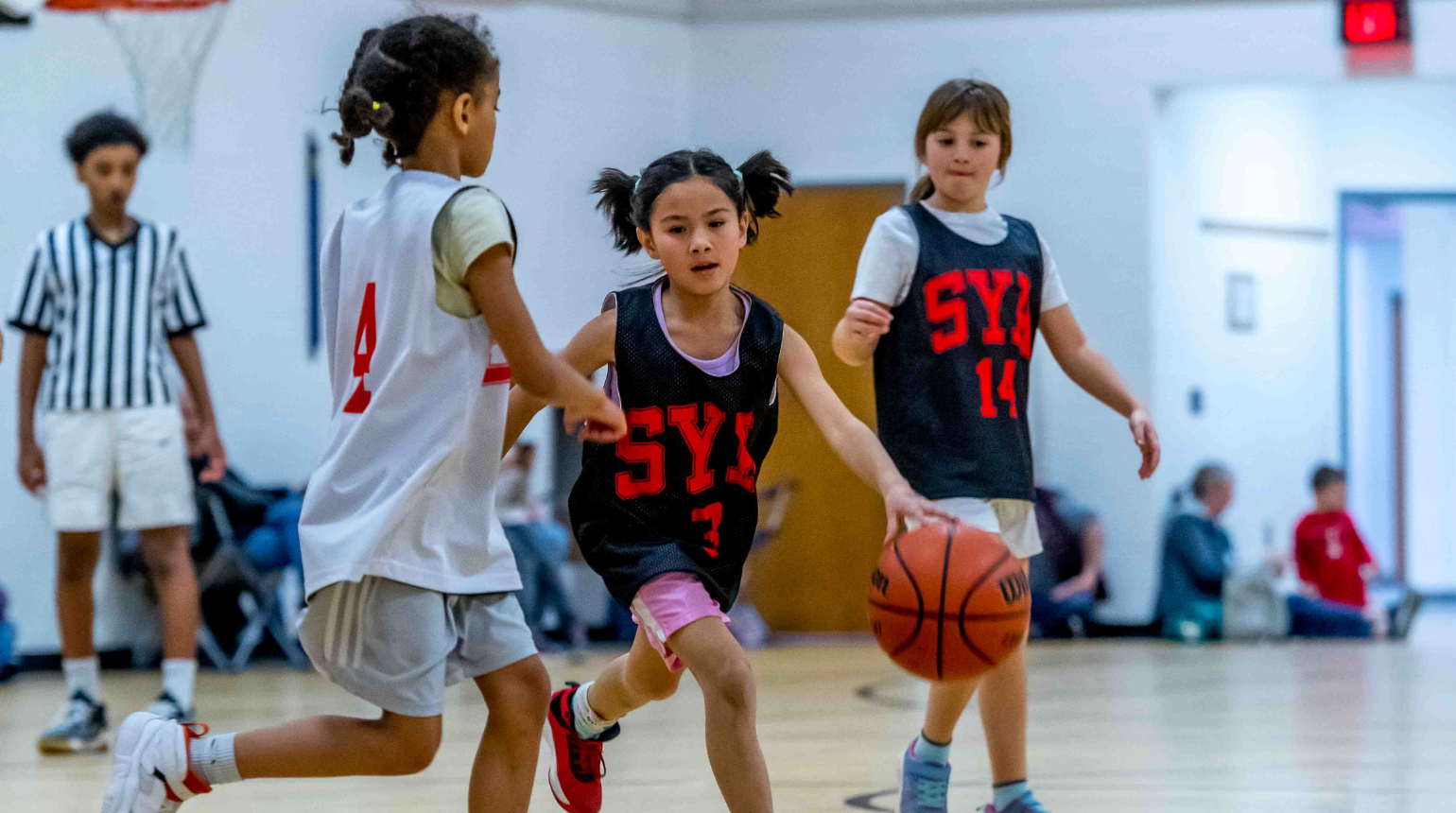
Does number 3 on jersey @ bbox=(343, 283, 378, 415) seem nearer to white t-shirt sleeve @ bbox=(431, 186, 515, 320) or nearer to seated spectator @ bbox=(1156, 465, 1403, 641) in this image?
white t-shirt sleeve @ bbox=(431, 186, 515, 320)

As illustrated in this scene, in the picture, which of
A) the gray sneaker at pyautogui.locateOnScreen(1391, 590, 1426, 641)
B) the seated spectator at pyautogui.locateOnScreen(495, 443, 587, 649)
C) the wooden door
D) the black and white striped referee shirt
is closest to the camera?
the black and white striped referee shirt

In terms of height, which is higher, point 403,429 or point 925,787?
point 403,429

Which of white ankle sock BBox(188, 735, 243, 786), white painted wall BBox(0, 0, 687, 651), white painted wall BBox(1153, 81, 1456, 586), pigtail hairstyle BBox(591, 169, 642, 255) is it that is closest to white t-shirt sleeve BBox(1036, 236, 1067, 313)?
pigtail hairstyle BBox(591, 169, 642, 255)

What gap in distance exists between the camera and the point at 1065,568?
8.48 metres

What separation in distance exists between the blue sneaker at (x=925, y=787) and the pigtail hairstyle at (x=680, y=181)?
113 cm

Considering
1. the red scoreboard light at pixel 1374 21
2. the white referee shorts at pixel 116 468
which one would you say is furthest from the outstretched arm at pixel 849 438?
the red scoreboard light at pixel 1374 21

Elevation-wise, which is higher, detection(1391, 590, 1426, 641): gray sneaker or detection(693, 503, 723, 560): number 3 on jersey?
detection(693, 503, 723, 560): number 3 on jersey

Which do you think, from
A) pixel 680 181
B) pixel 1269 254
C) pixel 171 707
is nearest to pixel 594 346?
pixel 680 181

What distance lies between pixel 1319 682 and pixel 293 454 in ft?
15.2

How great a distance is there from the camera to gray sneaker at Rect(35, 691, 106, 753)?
14.7 ft

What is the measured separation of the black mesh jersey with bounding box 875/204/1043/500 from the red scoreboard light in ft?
18.4

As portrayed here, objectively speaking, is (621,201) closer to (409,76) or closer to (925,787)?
(409,76)

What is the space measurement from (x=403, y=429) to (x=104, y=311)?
106 inches

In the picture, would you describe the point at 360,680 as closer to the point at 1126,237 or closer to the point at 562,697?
the point at 562,697
